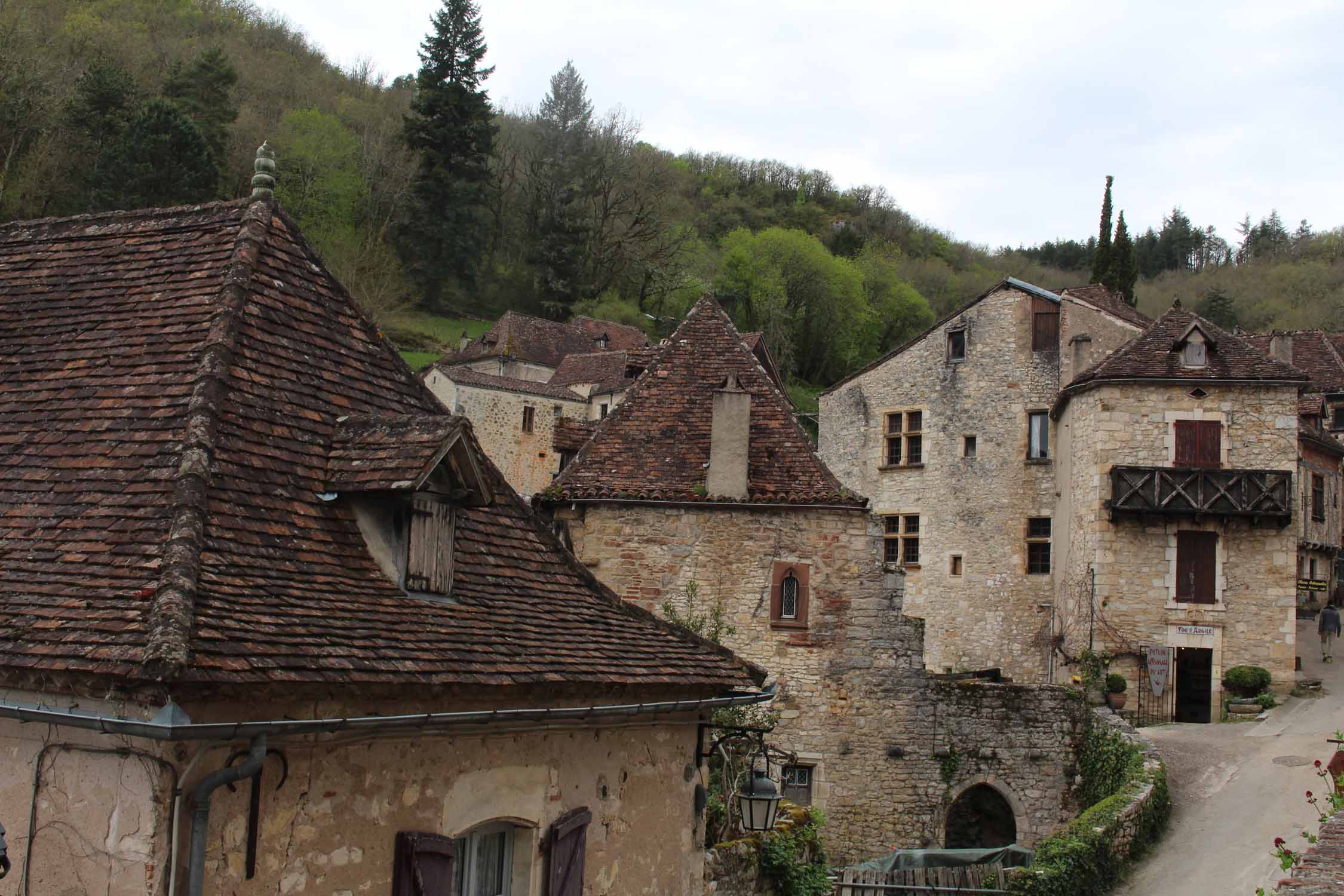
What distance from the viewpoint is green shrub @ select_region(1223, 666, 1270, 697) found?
1050 inches

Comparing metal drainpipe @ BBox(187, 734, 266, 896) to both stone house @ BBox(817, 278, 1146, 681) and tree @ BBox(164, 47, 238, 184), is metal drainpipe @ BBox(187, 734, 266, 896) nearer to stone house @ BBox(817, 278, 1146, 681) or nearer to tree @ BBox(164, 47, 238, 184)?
stone house @ BBox(817, 278, 1146, 681)

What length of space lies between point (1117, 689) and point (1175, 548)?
350cm

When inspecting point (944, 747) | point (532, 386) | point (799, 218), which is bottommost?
point (944, 747)

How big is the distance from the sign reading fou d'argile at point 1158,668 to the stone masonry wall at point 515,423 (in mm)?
26263

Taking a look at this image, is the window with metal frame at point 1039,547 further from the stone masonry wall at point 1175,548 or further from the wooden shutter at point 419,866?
the wooden shutter at point 419,866

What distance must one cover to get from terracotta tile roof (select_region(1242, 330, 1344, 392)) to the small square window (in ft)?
42.5

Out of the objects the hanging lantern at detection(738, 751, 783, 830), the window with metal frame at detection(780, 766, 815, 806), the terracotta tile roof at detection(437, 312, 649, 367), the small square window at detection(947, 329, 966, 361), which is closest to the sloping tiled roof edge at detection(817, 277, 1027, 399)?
the small square window at detection(947, 329, 966, 361)

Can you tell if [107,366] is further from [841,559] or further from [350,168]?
[350,168]

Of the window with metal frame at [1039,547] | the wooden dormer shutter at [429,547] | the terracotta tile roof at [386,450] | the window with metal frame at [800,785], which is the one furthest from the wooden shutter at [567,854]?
the window with metal frame at [1039,547]

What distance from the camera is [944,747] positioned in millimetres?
19719

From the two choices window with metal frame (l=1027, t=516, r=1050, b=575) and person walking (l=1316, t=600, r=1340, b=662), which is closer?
Result: person walking (l=1316, t=600, r=1340, b=662)

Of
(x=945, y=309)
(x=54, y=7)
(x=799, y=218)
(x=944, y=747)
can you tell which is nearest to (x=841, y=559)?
→ (x=944, y=747)

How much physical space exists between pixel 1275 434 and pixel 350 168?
4521 cm

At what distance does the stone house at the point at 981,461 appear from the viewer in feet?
111
